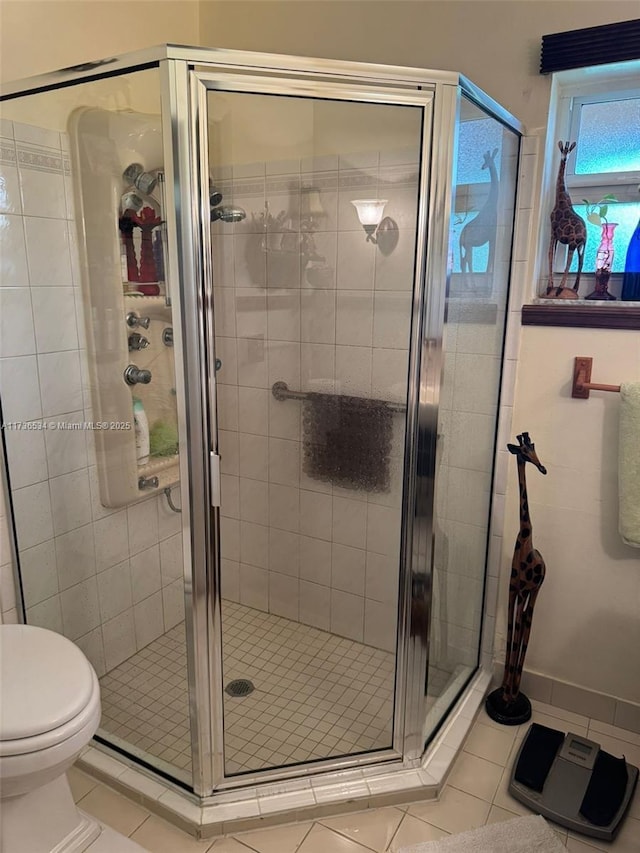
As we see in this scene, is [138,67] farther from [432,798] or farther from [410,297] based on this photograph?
[432,798]

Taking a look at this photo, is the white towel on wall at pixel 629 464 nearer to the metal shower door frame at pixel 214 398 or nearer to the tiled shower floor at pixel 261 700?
the metal shower door frame at pixel 214 398

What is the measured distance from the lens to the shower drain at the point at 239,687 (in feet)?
5.65

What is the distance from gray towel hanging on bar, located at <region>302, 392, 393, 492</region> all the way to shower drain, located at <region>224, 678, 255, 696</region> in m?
0.68

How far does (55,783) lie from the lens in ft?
5.01

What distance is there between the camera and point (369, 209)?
176 cm

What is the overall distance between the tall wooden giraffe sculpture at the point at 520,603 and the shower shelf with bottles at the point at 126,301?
1074 mm

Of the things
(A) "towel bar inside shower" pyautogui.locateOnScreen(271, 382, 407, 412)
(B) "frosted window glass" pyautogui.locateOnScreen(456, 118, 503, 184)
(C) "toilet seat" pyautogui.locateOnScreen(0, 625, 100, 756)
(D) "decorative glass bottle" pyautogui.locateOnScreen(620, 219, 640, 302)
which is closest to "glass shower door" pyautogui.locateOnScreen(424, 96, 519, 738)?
(B) "frosted window glass" pyautogui.locateOnScreen(456, 118, 503, 184)

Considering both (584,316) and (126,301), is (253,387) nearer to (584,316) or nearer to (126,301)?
(126,301)

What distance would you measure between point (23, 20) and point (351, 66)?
0.98 metres

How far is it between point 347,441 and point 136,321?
0.76 metres

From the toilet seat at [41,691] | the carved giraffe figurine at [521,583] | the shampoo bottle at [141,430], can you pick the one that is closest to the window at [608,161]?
the carved giraffe figurine at [521,583]

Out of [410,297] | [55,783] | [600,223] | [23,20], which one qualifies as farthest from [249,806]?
[23,20]

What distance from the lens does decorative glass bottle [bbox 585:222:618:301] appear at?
1866 millimetres

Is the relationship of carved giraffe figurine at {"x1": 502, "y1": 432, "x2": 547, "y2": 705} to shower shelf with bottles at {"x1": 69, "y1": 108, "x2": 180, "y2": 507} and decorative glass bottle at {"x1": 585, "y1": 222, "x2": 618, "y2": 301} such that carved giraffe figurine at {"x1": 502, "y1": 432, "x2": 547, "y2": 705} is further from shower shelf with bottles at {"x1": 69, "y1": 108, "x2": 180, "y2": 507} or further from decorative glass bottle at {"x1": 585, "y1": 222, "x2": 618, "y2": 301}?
shower shelf with bottles at {"x1": 69, "y1": 108, "x2": 180, "y2": 507}
